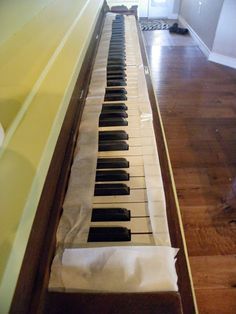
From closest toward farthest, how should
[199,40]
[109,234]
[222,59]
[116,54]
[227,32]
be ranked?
[109,234]
[116,54]
[227,32]
[222,59]
[199,40]

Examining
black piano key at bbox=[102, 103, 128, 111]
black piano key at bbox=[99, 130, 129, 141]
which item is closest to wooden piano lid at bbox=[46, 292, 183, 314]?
black piano key at bbox=[99, 130, 129, 141]

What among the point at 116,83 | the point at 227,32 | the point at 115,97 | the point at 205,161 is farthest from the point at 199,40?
the point at 115,97

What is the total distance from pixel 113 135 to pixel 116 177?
224 mm

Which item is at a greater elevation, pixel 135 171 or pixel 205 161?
pixel 135 171

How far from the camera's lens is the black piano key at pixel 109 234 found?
0.59 metres

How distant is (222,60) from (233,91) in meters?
0.91

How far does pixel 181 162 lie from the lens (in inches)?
66.8

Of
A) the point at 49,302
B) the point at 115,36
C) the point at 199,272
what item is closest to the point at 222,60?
the point at 115,36

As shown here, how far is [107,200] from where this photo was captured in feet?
2.28

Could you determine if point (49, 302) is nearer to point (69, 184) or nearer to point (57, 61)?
point (69, 184)

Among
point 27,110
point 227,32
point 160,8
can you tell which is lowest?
point 160,8

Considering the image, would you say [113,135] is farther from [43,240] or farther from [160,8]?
[160,8]

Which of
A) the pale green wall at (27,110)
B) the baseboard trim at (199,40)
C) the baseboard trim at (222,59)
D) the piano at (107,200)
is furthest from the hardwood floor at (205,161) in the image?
the pale green wall at (27,110)

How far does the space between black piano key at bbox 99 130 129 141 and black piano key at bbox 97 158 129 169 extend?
0.12 metres
